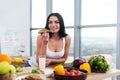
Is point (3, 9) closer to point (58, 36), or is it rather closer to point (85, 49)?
point (85, 49)

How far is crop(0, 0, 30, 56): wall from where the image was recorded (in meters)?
4.28

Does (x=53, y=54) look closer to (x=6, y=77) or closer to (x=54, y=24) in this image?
(x=54, y=24)

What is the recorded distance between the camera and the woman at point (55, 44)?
2.23 m

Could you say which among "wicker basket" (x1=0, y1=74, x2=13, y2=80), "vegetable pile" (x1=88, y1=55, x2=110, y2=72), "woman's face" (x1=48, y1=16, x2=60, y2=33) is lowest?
"vegetable pile" (x1=88, y1=55, x2=110, y2=72)

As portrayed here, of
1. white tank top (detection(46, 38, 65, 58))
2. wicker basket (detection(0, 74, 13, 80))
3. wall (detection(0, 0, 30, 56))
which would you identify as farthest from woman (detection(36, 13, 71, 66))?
wall (detection(0, 0, 30, 56))

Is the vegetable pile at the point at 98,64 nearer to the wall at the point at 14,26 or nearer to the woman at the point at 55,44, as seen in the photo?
the woman at the point at 55,44

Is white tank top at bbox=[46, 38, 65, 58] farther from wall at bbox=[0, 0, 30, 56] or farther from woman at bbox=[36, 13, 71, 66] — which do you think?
wall at bbox=[0, 0, 30, 56]

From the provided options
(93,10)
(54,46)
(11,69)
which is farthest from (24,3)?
(11,69)

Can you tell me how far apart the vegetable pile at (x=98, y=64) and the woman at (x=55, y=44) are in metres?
0.48

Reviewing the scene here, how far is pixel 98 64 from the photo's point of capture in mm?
1758

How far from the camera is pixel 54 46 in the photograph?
2.41m

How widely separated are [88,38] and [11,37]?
5.18 feet

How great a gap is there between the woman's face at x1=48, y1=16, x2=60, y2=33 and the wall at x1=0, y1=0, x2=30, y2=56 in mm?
2140

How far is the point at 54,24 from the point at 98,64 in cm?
78
